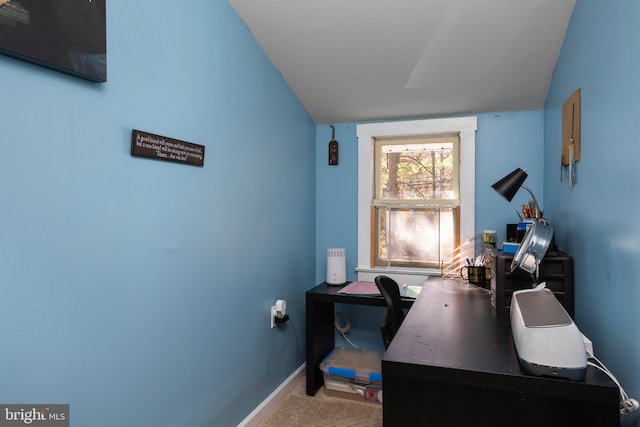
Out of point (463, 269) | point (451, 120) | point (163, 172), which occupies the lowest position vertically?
point (463, 269)

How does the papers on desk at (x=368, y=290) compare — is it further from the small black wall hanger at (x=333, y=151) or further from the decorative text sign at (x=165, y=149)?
the decorative text sign at (x=165, y=149)

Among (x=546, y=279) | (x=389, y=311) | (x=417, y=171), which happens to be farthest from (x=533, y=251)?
(x=417, y=171)

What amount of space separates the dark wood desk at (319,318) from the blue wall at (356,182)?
355 mm

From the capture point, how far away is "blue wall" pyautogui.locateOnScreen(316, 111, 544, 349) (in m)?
2.80

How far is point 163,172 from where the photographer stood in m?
1.66

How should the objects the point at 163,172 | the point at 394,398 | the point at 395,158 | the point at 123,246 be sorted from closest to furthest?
1. the point at 394,398
2. the point at 123,246
3. the point at 163,172
4. the point at 395,158

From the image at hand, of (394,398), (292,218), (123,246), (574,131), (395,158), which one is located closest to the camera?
(394,398)

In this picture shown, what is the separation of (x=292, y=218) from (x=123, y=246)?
4.89 ft

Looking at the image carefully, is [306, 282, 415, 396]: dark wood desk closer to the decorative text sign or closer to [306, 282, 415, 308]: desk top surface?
[306, 282, 415, 308]: desk top surface

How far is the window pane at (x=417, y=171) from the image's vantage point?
3086 millimetres

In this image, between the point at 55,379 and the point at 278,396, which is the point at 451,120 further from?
the point at 55,379

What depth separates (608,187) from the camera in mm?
1398

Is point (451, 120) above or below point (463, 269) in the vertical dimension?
above

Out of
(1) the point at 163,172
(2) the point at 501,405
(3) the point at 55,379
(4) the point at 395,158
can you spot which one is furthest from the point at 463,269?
(3) the point at 55,379
